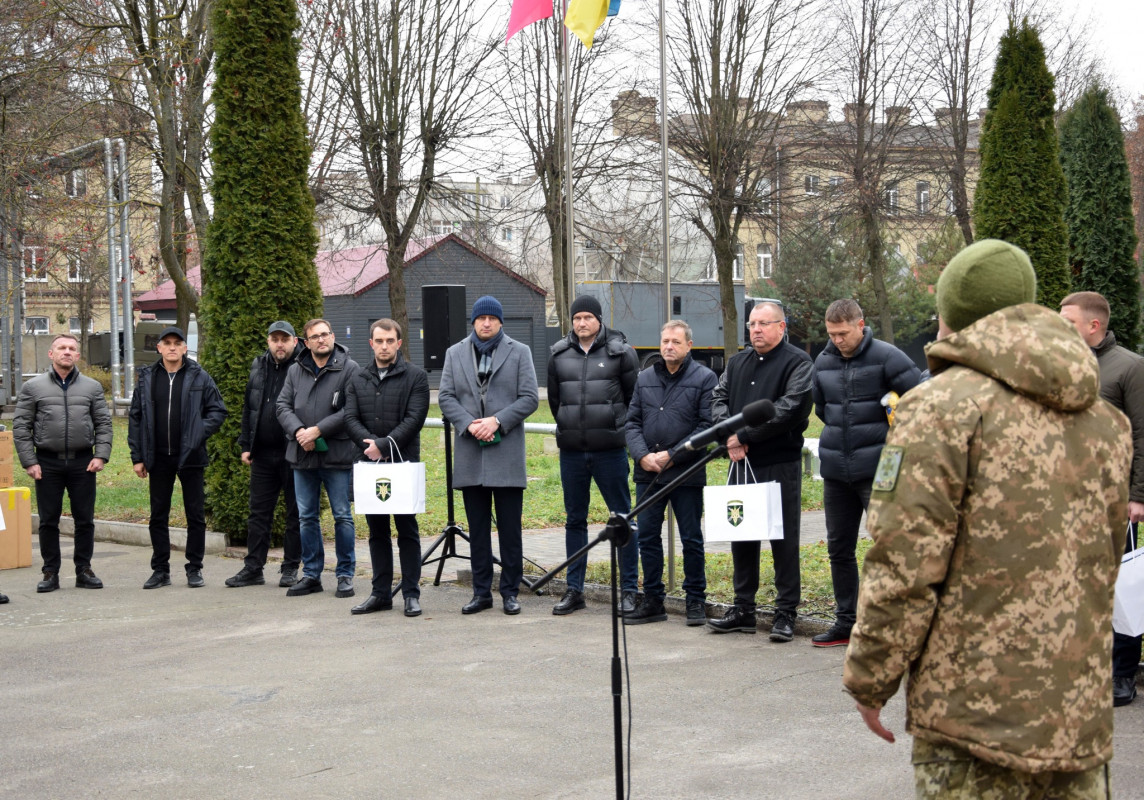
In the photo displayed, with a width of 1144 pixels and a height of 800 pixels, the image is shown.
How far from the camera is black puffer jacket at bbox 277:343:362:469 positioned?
374 inches

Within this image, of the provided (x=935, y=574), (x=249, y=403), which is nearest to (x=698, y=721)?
(x=935, y=574)

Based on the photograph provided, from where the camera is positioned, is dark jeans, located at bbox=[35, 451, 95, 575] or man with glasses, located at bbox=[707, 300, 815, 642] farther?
dark jeans, located at bbox=[35, 451, 95, 575]

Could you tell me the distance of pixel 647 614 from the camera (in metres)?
8.44

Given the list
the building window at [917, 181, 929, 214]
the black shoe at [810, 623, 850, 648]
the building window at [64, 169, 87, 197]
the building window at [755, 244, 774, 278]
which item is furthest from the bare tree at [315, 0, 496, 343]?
the building window at [755, 244, 774, 278]

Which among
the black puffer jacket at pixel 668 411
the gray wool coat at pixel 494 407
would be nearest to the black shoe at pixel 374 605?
the gray wool coat at pixel 494 407

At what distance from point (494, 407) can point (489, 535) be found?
972mm

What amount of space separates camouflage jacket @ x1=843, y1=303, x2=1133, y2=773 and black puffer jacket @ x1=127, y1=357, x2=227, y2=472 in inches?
327

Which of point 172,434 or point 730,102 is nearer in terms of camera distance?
point 172,434

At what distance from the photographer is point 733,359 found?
317 inches

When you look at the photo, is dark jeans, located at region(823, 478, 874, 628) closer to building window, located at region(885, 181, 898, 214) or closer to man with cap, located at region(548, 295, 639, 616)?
man with cap, located at region(548, 295, 639, 616)

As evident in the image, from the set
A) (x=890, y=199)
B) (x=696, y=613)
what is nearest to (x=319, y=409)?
(x=696, y=613)

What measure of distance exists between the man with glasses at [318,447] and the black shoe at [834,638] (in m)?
3.99

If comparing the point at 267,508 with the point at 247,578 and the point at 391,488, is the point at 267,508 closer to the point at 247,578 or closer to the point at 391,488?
the point at 247,578

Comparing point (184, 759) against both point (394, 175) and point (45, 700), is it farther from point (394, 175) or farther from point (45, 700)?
point (394, 175)
